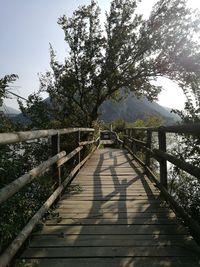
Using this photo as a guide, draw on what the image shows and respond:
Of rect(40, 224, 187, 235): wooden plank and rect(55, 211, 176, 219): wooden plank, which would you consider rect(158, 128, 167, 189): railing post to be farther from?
rect(40, 224, 187, 235): wooden plank

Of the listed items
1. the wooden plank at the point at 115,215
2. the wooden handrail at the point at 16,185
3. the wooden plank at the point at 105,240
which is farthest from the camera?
the wooden plank at the point at 115,215

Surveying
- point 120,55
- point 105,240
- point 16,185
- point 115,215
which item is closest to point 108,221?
Result: point 115,215

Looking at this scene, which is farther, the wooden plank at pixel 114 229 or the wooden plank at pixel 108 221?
the wooden plank at pixel 108 221

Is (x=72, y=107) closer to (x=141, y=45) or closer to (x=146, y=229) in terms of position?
(x=141, y=45)

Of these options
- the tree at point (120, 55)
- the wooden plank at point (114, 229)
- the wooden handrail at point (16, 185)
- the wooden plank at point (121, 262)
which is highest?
the tree at point (120, 55)

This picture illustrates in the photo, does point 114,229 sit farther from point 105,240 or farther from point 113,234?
point 105,240

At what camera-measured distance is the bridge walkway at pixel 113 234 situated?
11.2 feet

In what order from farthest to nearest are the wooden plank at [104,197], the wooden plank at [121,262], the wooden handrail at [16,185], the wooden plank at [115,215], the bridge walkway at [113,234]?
the wooden plank at [104,197] → the wooden plank at [115,215] → the bridge walkway at [113,234] → the wooden plank at [121,262] → the wooden handrail at [16,185]

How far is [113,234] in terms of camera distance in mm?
4121

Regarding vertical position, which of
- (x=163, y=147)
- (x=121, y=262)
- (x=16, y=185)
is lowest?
(x=121, y=262)

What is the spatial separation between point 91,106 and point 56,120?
7.93 feet

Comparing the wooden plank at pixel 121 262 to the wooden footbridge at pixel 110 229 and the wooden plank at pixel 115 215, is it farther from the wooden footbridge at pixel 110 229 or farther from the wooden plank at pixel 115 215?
the wooden plank at pixel 115 215

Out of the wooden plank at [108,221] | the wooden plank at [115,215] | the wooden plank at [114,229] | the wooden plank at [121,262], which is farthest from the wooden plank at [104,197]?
the wooden plank at [121,262]

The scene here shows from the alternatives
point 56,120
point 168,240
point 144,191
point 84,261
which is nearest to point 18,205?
point 84,261
